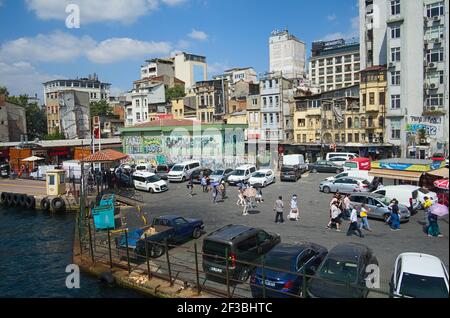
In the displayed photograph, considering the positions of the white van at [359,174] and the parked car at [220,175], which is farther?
the parked car at [220,175]

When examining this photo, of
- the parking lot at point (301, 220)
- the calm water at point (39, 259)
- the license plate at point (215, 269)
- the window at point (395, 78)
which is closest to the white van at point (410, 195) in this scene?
the parking lot at point (301, 220)

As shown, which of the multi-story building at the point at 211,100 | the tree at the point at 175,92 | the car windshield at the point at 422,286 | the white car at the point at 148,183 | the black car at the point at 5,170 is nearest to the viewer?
the car windshield at the point at 422,286

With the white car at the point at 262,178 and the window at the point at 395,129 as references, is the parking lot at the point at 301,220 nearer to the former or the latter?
the white car at the point at 262,178

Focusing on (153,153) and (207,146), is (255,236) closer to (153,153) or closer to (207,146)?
(207,146)

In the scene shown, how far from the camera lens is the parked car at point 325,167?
4257 centimetres

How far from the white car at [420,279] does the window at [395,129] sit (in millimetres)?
38825

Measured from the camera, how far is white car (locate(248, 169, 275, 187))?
36.3 m

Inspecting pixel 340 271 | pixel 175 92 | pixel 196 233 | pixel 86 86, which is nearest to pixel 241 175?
pixel 196 233

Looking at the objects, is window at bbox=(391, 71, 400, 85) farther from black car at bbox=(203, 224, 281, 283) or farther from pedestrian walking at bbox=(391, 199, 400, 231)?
black car at bbox=(203, 224, 281, 283)

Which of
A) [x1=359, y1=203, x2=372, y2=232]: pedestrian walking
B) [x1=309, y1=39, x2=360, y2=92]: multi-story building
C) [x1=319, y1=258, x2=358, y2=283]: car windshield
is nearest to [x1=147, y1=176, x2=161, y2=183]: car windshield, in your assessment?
[x1=359, y1=203, x2=372, y2=232]: pedestrian walking

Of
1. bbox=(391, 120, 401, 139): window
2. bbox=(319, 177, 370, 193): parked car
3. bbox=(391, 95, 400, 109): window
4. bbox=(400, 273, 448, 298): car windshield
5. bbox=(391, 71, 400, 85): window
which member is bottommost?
bbox=(400, 273, 448, 298): car windshield

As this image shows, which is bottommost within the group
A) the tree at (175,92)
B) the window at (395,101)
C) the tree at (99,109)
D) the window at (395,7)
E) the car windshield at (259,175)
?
the car windshield at (259,175)

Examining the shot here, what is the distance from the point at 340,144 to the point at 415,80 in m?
12.2

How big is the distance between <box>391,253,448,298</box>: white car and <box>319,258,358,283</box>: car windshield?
1231 mm
